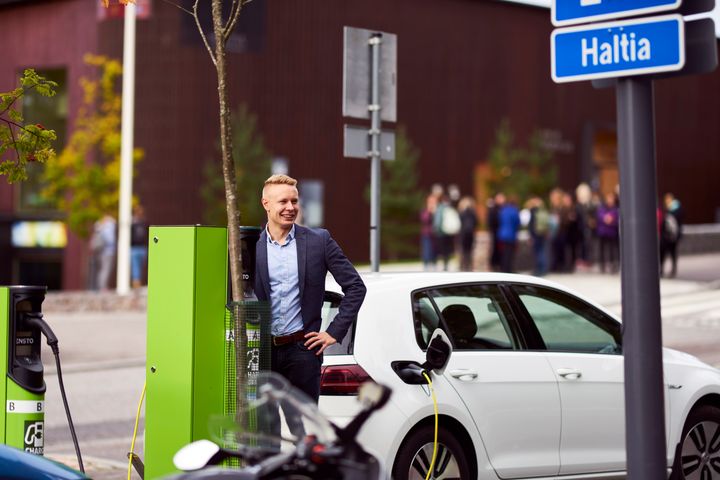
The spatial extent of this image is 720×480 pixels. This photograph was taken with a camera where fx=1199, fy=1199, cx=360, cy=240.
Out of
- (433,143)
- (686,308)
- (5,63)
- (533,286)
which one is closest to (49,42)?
(5,63)

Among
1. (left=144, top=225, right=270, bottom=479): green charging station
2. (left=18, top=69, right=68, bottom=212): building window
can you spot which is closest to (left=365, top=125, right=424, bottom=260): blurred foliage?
(left=18, top=69, right=68, bottom=212): building window

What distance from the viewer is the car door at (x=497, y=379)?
6664mm

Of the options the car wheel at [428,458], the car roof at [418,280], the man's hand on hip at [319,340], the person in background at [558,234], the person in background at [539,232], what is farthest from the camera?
the person in background at [558,234]

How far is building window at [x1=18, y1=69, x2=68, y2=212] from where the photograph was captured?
3806cm

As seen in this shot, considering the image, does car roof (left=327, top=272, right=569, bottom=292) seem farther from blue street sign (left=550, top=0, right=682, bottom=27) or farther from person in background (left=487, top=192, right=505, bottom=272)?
person in background (left=487, top=192, right=505, bottom=272)

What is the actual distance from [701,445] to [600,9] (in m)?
3.43

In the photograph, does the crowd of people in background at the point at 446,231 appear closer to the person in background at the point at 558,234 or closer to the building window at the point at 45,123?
the person in background at the point at 558,234

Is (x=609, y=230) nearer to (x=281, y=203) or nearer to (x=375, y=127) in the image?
(x=375, y=127)

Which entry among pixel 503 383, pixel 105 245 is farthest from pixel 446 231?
pixel 503 383

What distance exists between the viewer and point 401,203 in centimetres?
3994

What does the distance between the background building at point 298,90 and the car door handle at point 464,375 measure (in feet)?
88.5

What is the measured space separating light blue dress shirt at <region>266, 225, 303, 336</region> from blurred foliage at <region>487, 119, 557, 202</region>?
37.5 meters

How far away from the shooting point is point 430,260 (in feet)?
89.7

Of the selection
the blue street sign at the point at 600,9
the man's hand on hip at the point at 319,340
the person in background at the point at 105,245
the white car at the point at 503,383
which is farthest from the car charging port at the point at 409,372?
the person in background at the point at 105,245
